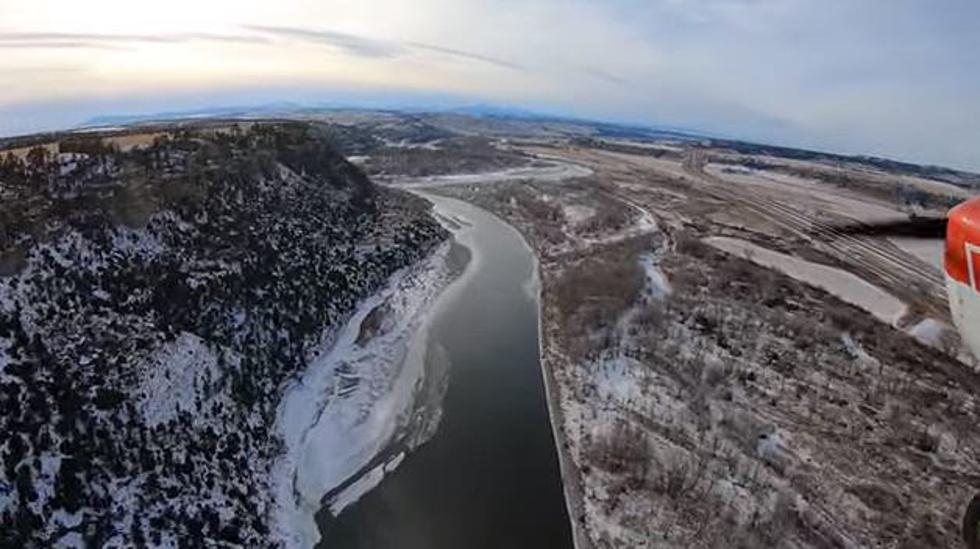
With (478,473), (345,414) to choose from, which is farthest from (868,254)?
(345,414)

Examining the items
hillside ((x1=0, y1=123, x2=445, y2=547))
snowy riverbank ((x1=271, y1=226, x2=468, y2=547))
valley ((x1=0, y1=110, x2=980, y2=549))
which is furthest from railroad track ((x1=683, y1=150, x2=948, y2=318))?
hillside ((x1=0, y1=123, x2=445, y2=547))

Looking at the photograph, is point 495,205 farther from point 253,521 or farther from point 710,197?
point 253,521

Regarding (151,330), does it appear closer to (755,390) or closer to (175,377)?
(175,377)

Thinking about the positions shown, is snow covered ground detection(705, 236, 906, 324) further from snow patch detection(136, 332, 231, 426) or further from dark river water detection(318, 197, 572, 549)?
snow patch detection(136, 332, 231, 426)

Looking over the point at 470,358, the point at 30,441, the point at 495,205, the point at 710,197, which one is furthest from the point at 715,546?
the point at 710,197

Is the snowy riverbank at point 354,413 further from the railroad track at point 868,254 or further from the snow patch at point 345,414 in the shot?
the railroad track at point 868,254

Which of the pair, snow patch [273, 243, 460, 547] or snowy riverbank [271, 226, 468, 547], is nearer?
snow patch [273, 243, 460, 547]

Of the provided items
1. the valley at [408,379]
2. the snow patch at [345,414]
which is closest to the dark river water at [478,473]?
the valley at [408,379]
